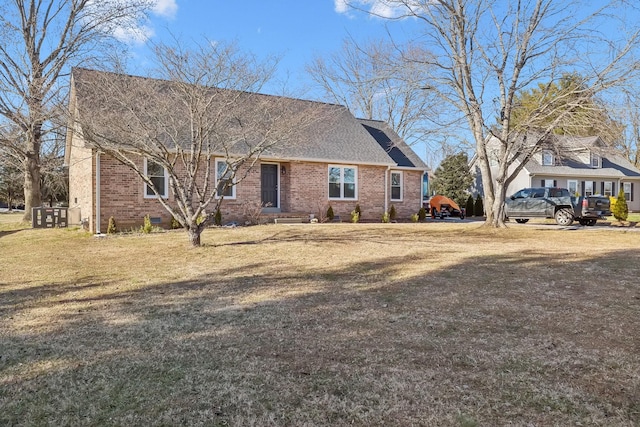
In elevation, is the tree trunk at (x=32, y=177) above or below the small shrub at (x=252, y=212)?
above

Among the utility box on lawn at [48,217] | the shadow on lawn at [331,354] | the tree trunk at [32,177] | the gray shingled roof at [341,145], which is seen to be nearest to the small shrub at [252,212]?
the gray shingled roof at [341,145]

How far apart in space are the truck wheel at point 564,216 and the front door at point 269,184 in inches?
466

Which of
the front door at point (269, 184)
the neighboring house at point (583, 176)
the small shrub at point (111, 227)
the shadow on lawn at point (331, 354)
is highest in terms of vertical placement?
the neighboring house at point (583, 176)

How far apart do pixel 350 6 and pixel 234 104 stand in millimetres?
7041

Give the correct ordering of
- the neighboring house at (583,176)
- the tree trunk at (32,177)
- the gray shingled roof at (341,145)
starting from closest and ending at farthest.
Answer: the gray shingled roof at (341,145) → the tree trunk at (32,177) → the neighboring house at (583,176)

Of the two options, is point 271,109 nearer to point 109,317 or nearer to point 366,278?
point 366,278

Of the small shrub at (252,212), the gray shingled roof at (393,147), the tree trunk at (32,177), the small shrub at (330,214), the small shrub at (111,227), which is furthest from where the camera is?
the gray shingled roof at (393,147)

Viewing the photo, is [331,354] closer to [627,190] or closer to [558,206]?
[558,206]

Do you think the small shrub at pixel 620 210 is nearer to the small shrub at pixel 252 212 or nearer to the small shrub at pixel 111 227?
the small shrub at pixel 252 212

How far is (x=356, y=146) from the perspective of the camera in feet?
64.2

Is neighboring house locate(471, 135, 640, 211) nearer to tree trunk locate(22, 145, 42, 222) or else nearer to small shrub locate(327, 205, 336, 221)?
small shrub locate(327, 205, 336, 221)

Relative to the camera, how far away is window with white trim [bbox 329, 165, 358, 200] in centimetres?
1862

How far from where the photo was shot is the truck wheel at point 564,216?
57.9 ft

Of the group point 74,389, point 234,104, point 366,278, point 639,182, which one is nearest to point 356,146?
point 234,104
